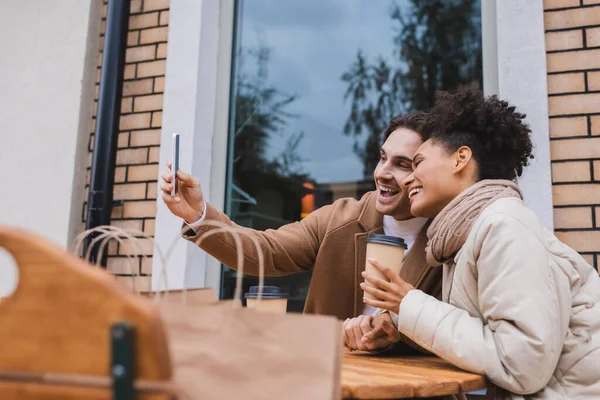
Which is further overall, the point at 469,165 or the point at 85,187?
the point at 85,187

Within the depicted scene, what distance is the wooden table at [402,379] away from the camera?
1.09m

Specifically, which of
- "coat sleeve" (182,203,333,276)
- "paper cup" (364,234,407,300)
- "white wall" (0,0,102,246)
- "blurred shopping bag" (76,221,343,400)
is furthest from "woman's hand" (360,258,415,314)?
"white wall" (0,0,102,246)

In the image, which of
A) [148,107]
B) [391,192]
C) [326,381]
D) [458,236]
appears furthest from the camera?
[148,107]

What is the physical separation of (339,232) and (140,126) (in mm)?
1599

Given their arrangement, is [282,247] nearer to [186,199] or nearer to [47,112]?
[186,199]

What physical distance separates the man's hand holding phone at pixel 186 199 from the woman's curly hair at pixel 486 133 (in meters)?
0.88

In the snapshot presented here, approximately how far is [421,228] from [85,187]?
2096mm

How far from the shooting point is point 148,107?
338cm

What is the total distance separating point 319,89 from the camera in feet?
12.3

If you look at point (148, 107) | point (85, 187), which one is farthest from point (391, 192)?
point (85, 187)

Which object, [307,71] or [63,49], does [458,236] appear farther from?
[63,49]

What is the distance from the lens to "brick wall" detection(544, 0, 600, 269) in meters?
2.47

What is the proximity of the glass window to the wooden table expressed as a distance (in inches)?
73.4

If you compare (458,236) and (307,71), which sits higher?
(307,71)
